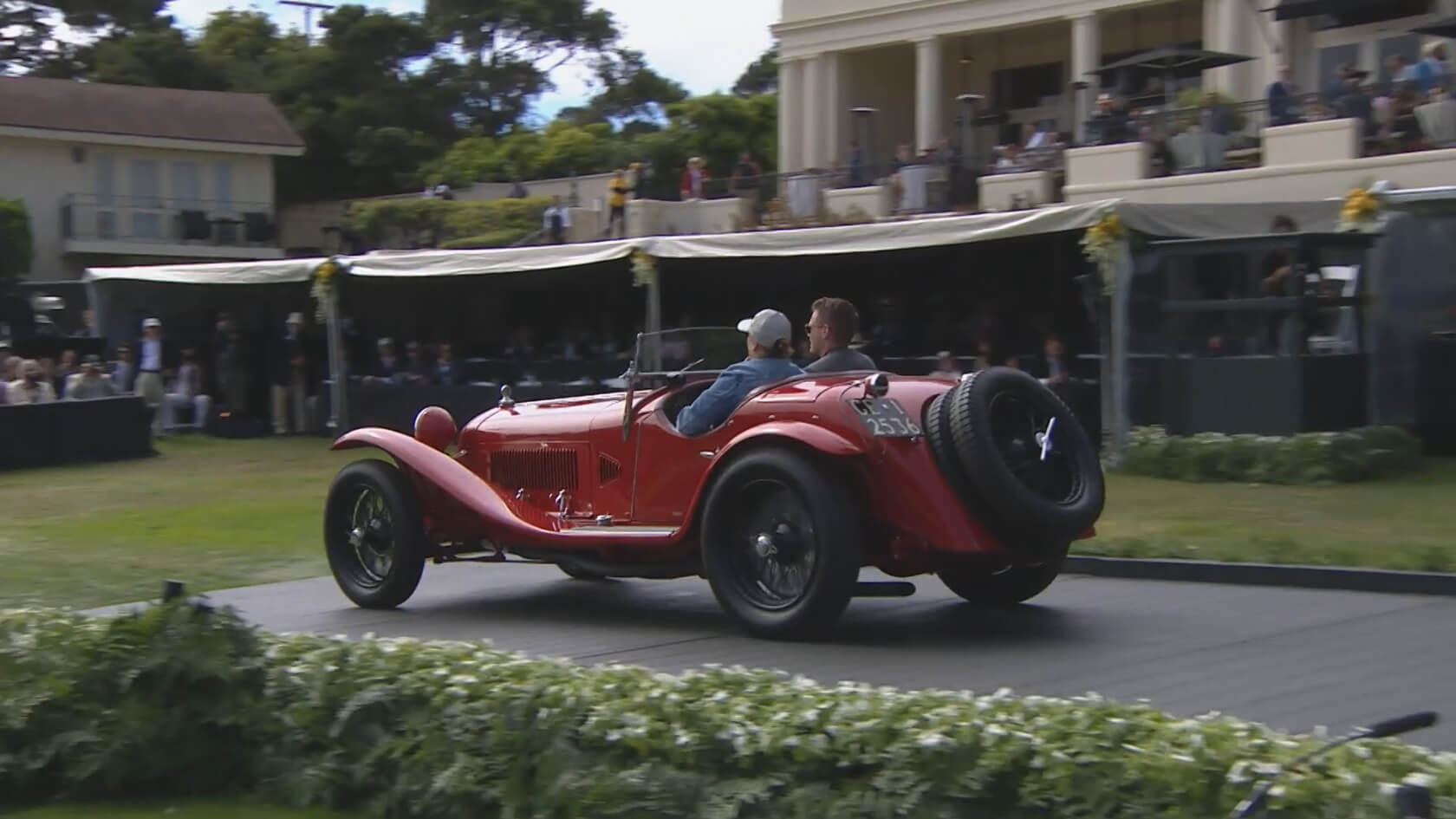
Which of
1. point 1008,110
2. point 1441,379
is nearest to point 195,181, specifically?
point 1008,110

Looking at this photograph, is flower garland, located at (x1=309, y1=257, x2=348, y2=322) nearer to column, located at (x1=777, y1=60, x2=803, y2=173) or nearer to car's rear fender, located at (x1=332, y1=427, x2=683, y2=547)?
column, located at (x1=777, y1=60, x2=803, y2=173)

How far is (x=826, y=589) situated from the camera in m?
7.52

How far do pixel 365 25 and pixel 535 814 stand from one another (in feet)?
166

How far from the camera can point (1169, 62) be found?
22609 mm

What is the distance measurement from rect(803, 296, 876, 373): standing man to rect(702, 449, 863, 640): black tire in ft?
2.49

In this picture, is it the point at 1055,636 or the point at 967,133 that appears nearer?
the point at 1055,636

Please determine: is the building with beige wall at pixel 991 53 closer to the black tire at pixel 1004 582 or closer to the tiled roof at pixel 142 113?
the black tire at pixel 1004 582

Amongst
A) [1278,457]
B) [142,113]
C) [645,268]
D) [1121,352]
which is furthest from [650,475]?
[142,113]

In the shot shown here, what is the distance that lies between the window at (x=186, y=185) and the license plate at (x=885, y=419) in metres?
40.0

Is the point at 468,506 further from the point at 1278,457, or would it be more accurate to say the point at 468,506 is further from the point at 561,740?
the point at 1278,457

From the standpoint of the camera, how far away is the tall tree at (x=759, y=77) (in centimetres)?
6250

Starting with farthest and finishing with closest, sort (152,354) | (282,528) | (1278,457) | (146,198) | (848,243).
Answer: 1. (146,198)
2. (152,354)
3. (848,243)
4. (1278,457)
5. (282,528)

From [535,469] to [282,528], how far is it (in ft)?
15.6

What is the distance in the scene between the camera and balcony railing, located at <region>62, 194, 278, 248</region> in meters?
42.9
